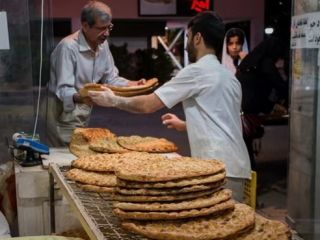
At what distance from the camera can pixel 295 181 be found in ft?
11.9

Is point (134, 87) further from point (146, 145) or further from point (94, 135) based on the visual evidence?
point (146, 145)

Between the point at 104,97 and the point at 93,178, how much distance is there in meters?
0.74

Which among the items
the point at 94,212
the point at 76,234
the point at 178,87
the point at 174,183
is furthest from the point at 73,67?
the point at 174,183

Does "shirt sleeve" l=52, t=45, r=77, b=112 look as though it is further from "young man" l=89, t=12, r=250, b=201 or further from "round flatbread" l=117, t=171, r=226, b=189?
"round flatbread" l=117, t=171, r=226, b=189

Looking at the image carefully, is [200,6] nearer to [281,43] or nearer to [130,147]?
[281,43]

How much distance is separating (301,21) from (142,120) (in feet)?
21.5

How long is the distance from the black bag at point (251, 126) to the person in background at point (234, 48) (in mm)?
459

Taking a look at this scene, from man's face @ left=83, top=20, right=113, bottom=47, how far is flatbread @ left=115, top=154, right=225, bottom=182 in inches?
57.5

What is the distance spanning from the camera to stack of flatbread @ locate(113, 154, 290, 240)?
1.34m

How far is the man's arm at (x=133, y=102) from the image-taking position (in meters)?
2.36

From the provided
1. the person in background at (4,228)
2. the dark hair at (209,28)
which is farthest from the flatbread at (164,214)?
the dark hair at (209,28)

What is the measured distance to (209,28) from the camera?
2.42 metres

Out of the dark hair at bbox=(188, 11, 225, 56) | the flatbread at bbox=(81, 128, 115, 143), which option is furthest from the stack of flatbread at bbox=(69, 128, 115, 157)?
the dark hair at bbox=(188, 11, 225, 56)

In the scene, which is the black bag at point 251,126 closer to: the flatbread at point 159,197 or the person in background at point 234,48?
the person in background at point 234,48
